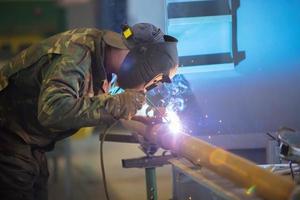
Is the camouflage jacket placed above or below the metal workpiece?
above

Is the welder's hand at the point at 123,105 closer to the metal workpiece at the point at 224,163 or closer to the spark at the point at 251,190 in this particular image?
the metal workpiece at the point at 224,163

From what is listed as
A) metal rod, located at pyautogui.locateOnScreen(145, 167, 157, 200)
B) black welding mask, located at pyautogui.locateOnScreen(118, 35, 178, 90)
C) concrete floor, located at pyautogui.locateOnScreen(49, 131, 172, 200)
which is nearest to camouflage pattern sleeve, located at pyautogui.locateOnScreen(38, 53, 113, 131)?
black welding mask, located at pyautogui.locateOnScreen(118, 35, 178, 90)

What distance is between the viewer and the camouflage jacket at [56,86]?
44.2 inches

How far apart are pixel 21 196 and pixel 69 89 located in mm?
460

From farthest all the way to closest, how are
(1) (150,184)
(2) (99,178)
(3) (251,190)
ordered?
1. (2) (99,178)
2. (1) (150,184)
3. (3) (251,190)

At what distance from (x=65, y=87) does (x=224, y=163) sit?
1.38ft

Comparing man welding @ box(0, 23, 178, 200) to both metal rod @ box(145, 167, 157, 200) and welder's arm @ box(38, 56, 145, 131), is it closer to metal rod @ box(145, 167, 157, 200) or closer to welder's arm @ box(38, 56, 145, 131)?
welder's arm @ box(38, 56, 145, 131)

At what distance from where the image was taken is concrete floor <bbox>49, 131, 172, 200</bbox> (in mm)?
2066

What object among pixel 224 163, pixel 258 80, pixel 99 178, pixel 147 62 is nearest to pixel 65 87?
pixel 147 62

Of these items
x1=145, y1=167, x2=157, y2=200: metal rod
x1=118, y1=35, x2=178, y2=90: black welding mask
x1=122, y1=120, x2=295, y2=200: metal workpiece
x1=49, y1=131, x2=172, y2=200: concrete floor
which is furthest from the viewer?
x1=49, y1=131, x2=172, y2=200: concrete floor

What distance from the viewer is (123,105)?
114cm

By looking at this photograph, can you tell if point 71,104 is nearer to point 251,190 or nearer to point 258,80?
point 251,190

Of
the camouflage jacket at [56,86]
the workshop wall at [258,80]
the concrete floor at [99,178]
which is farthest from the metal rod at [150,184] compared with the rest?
the workshop wall at [258,80]

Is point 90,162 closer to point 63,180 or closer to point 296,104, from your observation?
point 63,180
